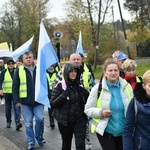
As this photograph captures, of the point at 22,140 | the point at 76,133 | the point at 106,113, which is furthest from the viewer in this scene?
the point at 22,140

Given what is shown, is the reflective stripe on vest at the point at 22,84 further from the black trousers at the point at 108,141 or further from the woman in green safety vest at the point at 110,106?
the black trousers at the point at 108,141

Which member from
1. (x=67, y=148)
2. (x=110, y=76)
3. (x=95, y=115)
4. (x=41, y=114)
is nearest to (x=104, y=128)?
(x=95, y=115)

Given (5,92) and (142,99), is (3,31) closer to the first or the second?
(5,92)

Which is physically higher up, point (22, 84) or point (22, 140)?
Result: point (22, 84)

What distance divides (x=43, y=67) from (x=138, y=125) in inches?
119

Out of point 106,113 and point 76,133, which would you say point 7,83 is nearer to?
point 76,133

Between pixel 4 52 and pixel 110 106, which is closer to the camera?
pixel 110 106

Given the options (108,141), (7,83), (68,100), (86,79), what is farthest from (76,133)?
(7,83)

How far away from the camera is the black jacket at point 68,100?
16.5ft

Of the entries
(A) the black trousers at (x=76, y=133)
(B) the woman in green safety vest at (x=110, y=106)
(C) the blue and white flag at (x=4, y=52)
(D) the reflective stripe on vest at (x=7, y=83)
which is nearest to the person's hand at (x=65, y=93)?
(A) the black trousers at (x=76, y=133)

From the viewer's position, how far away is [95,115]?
4.18 m

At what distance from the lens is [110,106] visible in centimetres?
411

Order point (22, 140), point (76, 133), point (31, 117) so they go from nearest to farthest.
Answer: point (76, 133)
point (31, 117)
point (22, 140)

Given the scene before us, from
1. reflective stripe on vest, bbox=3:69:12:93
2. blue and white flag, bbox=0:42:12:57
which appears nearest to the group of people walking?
reflective stripe on vest, bbox=3:69:12:93
